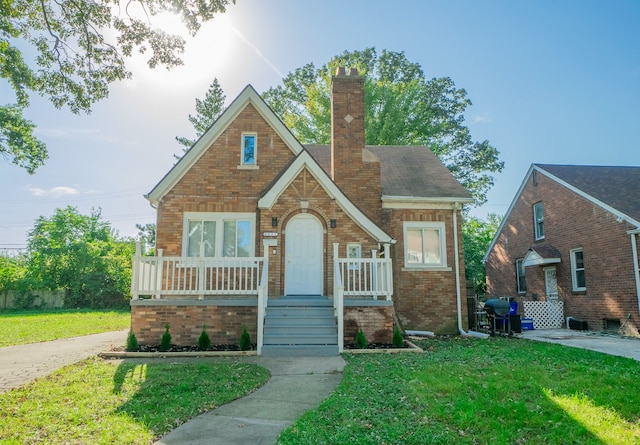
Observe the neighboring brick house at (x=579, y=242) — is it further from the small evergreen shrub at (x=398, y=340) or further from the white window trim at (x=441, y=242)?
the small evergreen shrub at (x=398, y=340)

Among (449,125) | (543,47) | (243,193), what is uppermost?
(449,125)

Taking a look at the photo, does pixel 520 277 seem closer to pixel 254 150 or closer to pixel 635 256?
pixel 635 256

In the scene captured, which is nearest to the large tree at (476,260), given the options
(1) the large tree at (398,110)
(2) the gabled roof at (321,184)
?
(1) the large tree at (398,110)

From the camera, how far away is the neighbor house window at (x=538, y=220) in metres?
17.8

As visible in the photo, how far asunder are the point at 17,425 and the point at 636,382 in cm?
797

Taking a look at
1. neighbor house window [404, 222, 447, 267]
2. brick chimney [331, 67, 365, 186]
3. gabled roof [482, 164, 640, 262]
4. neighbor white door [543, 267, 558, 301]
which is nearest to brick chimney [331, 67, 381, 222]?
brick chimney [331, 67, 365, 186]

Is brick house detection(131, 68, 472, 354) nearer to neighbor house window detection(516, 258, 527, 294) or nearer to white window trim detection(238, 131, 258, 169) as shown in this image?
white window trim detection(238, 131, 258, 169)

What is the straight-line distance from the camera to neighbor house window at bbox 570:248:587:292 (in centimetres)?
1538

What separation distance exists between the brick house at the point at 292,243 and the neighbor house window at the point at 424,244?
3 centimetres

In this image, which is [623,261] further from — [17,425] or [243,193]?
[17,425]

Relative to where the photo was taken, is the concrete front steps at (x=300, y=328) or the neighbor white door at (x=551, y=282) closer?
the concrete front steps at (x=300, y=328)

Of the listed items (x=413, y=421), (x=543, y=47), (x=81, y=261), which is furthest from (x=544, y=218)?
(x=81, y=261)

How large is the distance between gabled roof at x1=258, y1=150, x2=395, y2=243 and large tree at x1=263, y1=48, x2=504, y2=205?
14538mm

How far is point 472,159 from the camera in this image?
2859 cm
